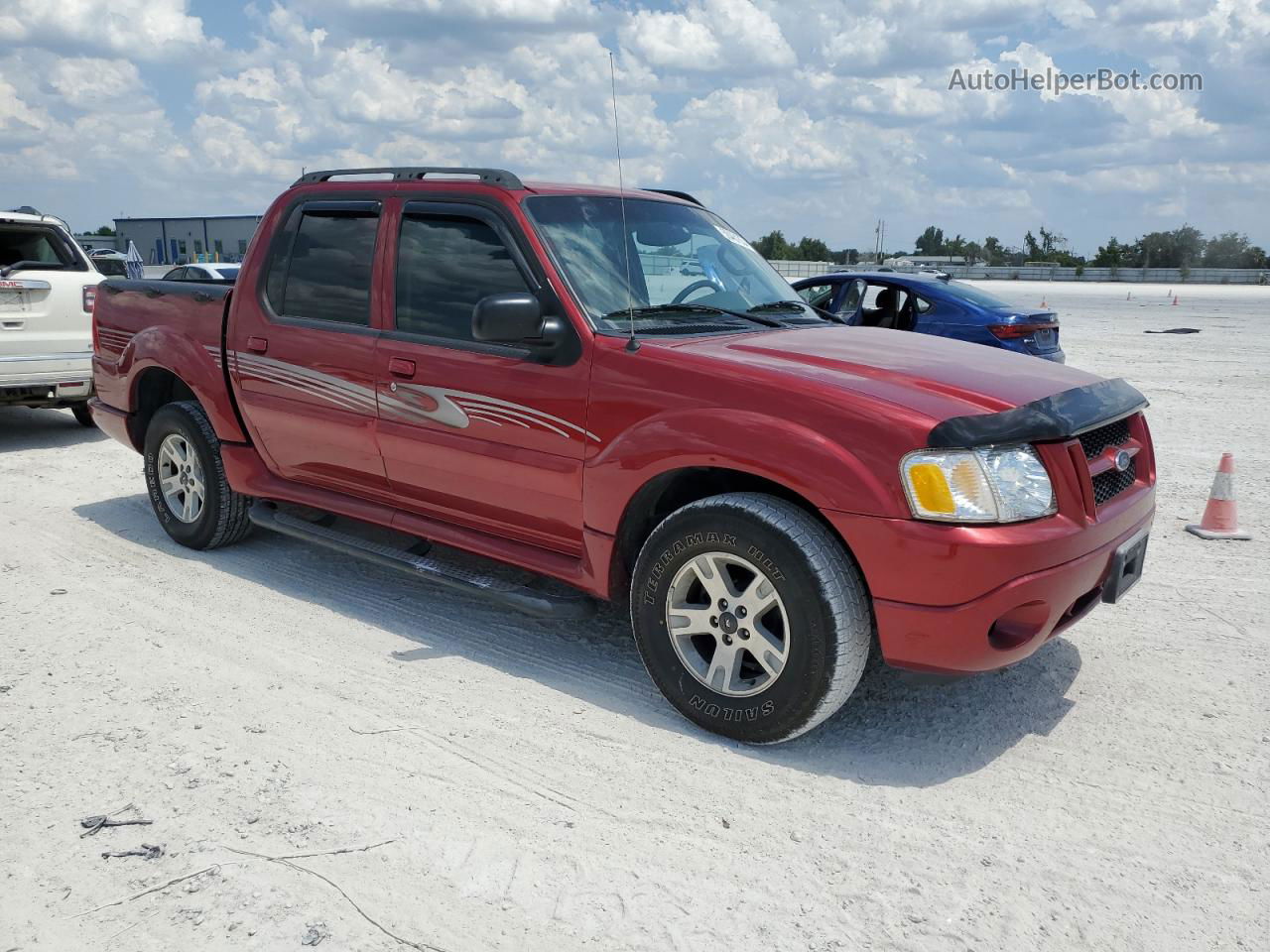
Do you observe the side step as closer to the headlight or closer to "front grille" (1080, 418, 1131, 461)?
the headlight

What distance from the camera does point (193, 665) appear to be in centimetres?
425

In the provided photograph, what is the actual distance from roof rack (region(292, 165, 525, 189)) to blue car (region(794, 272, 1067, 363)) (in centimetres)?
607

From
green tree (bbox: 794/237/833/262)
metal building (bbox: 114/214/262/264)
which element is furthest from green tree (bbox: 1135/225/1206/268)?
metal building (bbox: 114/214/262/264)

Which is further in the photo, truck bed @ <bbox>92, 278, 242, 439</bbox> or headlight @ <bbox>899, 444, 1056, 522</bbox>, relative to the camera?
truck bed @ <bbox>92, 278, 242, 439</bbox>

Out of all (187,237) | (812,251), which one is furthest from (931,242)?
(187,237)

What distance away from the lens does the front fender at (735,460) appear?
3242mm

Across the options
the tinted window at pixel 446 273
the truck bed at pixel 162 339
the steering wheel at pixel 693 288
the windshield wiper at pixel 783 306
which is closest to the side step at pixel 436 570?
the truck bed at pixel 162 339

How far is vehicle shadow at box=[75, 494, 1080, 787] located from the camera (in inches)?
142

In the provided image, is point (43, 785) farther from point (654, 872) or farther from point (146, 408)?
point (146, 408)

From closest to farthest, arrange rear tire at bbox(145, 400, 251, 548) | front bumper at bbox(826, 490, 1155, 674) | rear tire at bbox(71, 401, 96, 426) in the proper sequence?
front bumper at bbox(826, 490, 1155, 674), rear tire at bbox(145, 400, 251, 548), rear tire at bbox(71, 401, 96, 426)

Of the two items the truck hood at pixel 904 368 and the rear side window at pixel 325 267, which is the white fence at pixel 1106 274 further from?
the truck hood at pixel 904 368

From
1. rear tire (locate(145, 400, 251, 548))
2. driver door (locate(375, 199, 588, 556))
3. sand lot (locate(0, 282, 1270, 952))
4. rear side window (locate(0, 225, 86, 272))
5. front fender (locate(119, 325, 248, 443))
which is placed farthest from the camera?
rear side window (locate(0, 225, 86, 272))

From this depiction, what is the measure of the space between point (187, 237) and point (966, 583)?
56990mm

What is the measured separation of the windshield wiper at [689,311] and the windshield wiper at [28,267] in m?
6.76
